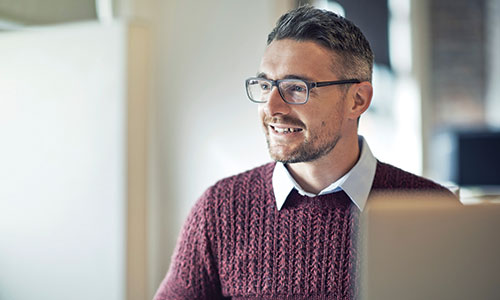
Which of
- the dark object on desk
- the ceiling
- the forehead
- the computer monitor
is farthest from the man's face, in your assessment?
the dark object on desk

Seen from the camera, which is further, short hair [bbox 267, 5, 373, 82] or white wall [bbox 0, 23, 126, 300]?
white wall [bbox 0, 23, 126, 300]

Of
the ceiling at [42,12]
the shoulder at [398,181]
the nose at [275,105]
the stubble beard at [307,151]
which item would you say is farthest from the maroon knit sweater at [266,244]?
the ceiling at [42,12]

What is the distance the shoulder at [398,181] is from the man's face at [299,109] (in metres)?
0.17

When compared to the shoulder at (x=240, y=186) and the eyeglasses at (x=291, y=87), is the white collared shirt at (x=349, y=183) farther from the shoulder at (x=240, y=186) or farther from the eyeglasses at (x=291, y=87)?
the eyeglasses at (x=291, y=87)

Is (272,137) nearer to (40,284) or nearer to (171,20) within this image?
(40,284)

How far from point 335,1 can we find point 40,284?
2785 mm

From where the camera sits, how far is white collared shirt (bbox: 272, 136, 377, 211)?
4.37ft

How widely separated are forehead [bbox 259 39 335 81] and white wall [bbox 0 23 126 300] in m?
0.53

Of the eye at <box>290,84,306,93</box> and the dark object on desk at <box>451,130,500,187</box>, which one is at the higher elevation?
the eye at <box>290,84,306,93</box>

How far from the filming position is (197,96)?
330cm

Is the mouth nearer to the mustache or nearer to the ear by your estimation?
the mustache

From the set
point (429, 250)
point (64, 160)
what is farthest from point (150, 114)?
point (429, 250)

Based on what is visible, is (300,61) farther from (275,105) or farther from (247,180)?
(247,180)

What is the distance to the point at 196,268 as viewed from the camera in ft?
4.60
